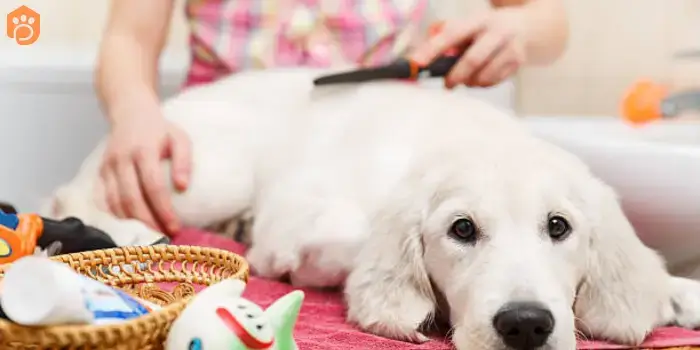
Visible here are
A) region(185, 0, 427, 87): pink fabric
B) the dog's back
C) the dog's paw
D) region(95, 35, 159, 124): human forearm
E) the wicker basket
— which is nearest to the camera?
the wicker basket

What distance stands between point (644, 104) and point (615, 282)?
691mm

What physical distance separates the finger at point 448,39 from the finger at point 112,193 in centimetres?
54

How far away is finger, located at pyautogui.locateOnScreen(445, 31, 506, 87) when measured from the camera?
1432 mm

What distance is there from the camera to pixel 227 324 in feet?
2.03

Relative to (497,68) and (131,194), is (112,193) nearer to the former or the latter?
(131,194)

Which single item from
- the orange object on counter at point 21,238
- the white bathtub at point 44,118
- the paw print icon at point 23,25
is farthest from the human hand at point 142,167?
the paw print icon at point 23,25

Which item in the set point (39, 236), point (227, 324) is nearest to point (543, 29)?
point (39, 236)

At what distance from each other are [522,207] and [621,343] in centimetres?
19

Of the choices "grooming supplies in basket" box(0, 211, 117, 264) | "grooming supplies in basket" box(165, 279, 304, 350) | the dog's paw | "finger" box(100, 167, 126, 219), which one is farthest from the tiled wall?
"grooming supplies in basket" box(165, 279, 304, 350)

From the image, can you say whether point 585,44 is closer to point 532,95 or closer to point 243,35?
point 532,95

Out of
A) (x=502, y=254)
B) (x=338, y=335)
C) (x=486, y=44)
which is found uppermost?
(x=486, y=44)

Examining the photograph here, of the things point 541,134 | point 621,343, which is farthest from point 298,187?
point 621,343

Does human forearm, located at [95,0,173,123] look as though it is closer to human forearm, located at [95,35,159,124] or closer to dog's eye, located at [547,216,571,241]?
human forearm, located at [95,35,159,124]

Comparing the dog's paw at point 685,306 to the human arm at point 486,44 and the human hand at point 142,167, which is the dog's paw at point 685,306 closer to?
the human arm at point 486,44
